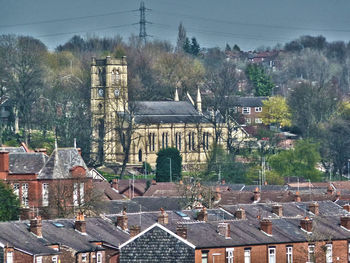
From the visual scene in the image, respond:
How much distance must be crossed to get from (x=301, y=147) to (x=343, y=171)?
7889 millimetres

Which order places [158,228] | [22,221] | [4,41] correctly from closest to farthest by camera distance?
[158,228], [22,221], [4,41]

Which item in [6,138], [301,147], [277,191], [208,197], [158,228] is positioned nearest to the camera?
[158,228]

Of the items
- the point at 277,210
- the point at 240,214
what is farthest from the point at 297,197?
the point at 240,214

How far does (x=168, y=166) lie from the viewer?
142250 millimetres

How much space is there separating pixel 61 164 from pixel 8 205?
537 inches

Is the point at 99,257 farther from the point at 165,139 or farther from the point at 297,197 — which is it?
the point at 165,139

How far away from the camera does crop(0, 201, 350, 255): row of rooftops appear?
78.2 meters

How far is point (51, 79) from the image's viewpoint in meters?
195

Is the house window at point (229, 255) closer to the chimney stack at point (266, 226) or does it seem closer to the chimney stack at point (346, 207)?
the chimney stack at point (266, 226)

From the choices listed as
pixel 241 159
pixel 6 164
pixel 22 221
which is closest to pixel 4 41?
pixel 241 159

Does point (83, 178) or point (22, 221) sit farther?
point (83, 178)

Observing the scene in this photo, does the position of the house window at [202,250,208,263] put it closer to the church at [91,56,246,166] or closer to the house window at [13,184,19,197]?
the house window at [13,184,19,197]

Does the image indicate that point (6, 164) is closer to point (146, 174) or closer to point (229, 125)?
point (146, 174)

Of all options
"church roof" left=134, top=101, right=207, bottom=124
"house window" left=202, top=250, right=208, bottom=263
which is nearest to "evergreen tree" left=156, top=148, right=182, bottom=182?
"church roof" left=134, top=101, right=207, bottom=124
